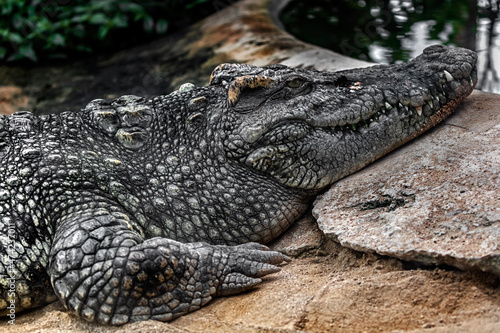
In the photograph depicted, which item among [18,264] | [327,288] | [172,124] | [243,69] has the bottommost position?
[327,288]

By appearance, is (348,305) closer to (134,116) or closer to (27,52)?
(134,116)

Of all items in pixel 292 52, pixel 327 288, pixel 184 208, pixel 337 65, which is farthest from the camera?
pixel 292 52

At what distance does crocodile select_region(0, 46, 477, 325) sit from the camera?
312 cm

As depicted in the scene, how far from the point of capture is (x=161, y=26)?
7734 millimetres

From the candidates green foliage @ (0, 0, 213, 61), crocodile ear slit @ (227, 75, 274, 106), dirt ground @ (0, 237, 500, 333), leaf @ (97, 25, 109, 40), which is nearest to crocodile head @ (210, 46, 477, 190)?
crocodile ear slit @ (227, 75, 274, 106)

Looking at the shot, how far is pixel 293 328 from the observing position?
2.57 m

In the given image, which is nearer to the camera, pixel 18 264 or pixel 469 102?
pixel 18 264

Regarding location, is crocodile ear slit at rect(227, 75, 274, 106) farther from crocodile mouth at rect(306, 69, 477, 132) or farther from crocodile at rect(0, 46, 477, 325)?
crocodile mouth at rect(306, 69, 477, 132)

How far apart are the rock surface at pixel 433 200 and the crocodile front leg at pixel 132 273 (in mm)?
630

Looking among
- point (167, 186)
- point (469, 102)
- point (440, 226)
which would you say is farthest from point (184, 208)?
point (469, 102)

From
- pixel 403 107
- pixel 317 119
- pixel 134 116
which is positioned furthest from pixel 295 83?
pixel 134 116

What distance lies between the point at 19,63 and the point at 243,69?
5.11m

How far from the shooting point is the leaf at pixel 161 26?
25.3 feet

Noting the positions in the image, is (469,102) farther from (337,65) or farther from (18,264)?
(18,264)
